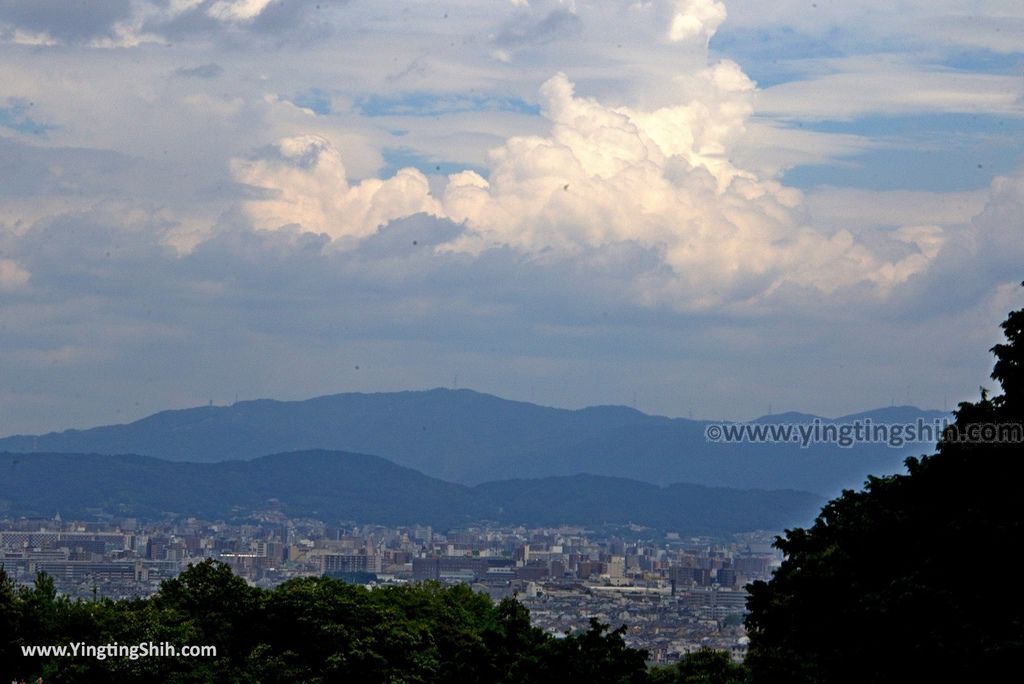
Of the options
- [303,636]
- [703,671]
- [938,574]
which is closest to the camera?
[938,574]

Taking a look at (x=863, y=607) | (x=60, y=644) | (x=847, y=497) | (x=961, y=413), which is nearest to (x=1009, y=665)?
(x=863, y=607)

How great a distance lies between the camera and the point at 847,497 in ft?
121

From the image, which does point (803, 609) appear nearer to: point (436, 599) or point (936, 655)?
point (936, 655)

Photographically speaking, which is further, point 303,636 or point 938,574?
point 303,636

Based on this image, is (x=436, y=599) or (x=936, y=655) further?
(x=436, y=599)

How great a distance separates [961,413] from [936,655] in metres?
4.71

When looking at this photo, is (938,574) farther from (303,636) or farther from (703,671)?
(303,636)

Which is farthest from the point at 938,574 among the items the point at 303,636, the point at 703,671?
the point at 303,636

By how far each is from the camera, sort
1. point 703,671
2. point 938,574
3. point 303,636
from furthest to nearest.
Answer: point 703,671, point 303,636, point 938,574

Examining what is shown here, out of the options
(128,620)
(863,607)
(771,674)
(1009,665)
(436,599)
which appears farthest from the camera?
(436,599)

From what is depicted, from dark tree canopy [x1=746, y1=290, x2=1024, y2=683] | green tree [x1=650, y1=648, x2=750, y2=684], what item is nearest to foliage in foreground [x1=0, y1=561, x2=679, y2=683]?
green tree [x1=650, y1=648, x2=750, y2=684]

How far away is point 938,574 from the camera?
22797 millimetres

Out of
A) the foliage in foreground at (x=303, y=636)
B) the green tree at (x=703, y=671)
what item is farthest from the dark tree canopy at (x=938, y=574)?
the green tree at (x=703, y=671)

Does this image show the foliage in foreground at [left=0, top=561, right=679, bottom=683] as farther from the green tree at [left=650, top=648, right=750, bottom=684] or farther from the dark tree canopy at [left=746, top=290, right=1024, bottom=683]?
the dark tree canopy at [left=746, top=290, right=1024, bottom=683]
